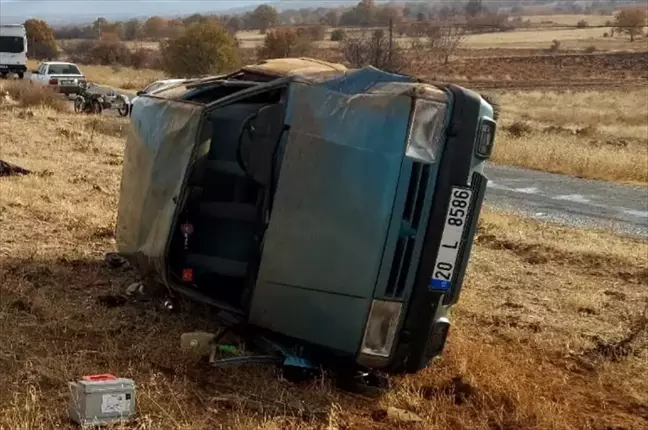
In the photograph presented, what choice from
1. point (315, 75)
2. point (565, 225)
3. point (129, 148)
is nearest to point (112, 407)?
point (315, 75)

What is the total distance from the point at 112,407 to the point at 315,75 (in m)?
2.26

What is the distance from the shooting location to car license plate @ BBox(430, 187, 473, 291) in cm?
474

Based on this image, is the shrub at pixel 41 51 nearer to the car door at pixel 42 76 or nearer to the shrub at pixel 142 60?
the shrub at pixel 142 60

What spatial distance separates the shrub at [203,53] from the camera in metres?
46.9

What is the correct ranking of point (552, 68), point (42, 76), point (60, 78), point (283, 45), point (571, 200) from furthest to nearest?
point (552, 68) < point (283, 45) < point (42, 76) < point (60, 78) < point (571, 200)

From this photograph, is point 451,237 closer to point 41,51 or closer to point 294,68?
point 294,68

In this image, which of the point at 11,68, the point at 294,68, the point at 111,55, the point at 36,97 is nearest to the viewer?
the point at 294,68

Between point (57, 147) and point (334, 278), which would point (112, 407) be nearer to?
point (334, 278)

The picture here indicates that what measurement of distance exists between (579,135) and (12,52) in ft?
92.4

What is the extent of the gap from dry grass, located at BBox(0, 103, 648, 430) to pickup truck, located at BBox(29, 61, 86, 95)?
19698 millimetres

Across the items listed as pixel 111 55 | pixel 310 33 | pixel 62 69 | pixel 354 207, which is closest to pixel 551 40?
pixel 310 33

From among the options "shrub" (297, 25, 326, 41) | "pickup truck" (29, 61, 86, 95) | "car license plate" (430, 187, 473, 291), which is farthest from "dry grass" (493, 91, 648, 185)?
"shrub" (297, 25, 326, 41)

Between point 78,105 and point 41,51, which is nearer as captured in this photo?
point 78,105

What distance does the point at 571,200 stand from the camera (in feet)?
53.6
